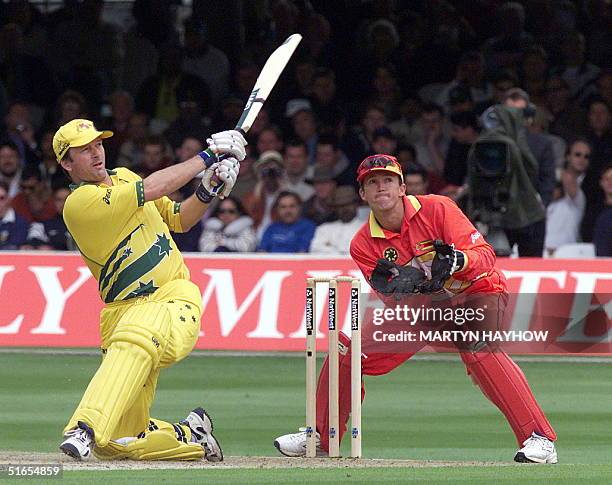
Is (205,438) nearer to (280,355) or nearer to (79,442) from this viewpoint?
(79,442)

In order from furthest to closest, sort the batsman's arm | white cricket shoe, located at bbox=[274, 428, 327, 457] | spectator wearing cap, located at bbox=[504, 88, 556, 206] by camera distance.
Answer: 1. spectator wearing cap, located at bbox=[504, 88, 556, 206]
2. white cricket shoe, located at bbox=[274, 428, 327, 457]
3. the batsman's arm

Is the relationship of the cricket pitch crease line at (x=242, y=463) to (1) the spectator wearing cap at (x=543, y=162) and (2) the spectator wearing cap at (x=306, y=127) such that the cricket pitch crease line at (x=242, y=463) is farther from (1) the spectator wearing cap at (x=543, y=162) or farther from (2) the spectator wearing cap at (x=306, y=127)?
(2) the spectator wearing cap at (x=306, y=127)

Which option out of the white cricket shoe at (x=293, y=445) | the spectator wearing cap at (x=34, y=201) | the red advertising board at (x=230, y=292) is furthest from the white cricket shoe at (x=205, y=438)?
the spectator wearing cap at (x=34, y=201)

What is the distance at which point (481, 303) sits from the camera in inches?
316

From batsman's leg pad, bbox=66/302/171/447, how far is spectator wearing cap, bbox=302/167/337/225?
7665 millimetres

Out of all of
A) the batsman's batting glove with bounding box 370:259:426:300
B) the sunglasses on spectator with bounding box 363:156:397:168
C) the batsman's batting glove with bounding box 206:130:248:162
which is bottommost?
the batsman's batting glove with bounding box 370:259:426:300

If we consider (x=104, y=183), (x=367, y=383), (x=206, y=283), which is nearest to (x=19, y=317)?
(x=206, y=283)

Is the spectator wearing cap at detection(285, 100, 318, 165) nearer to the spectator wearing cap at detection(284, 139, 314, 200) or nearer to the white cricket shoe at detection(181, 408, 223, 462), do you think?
the spectator wearing cap at detection(284, 139, 314, 200)

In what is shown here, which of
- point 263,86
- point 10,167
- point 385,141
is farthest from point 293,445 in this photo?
point 10,167

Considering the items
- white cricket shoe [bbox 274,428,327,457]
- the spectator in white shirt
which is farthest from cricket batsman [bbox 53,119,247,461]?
the spectator in white shirt

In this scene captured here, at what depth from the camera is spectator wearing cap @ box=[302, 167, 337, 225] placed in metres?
15.6

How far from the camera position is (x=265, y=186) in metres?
15.9

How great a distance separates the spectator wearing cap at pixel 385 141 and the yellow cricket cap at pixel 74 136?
831cm

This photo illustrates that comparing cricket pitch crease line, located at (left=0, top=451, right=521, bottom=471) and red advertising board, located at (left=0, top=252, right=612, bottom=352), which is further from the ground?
red advertising board, located at (left=0, top=252, right=612, bottom=352)
